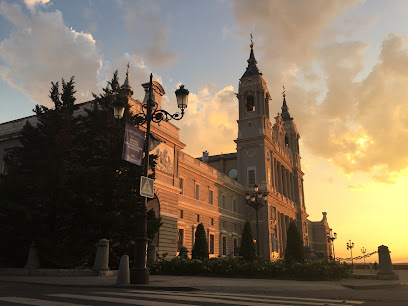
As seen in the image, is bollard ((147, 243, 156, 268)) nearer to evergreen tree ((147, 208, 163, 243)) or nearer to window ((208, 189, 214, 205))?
evergreen tree ((147, 208, 163, 243))

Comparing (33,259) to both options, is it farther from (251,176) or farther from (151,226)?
(251,176)

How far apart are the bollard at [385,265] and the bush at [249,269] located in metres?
1.68

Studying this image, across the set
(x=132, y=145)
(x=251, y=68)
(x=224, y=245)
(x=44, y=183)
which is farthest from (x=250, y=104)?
(x=132, y=145)

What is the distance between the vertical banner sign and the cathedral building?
46.7 feet

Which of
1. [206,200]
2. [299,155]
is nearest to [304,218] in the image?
[299,155]

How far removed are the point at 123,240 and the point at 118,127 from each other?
6513 millimetres

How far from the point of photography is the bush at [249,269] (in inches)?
671

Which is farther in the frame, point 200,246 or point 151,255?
point 200,246

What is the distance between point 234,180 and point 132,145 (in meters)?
38.5

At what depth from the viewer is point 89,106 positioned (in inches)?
1037

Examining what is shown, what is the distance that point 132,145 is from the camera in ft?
40.7

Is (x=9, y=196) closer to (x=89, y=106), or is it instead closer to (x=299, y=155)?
(x=89, y=106)

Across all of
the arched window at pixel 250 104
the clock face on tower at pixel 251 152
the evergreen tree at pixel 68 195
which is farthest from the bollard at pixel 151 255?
the arched window at pixel 250 104

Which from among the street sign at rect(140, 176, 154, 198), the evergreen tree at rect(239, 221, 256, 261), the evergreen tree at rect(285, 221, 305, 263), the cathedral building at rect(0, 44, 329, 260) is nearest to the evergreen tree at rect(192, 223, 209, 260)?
the cathedral building at rect(0, 44, 329, 260)
